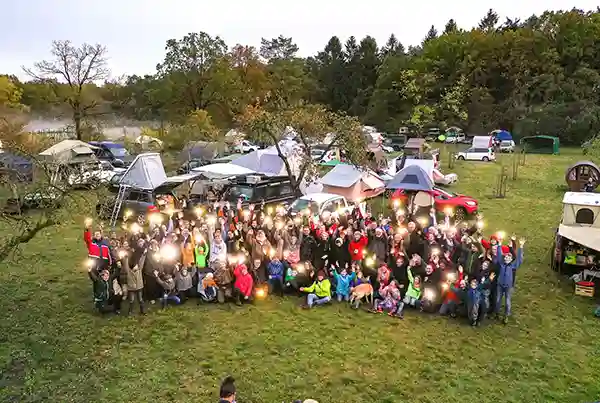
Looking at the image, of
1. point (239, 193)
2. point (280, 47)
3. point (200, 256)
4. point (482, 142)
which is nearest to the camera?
point (200, 256)

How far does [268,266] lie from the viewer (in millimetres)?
10875

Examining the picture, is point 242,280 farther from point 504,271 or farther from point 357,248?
point 504,271

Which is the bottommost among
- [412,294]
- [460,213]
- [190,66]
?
[412,294]

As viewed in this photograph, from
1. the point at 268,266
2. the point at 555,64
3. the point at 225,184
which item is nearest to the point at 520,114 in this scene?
the point at 555,64

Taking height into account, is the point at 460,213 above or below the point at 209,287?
above

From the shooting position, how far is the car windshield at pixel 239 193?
17172 mm

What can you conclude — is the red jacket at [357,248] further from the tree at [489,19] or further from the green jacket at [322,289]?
the tree at [489,19]

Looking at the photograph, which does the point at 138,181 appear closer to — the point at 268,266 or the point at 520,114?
the point at 268,266

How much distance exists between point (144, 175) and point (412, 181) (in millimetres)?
9562

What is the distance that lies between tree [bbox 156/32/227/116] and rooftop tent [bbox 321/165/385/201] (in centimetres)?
2638

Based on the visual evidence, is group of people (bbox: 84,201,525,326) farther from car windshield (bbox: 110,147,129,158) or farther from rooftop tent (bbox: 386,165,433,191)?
car windshield (bbox: 110,147,129,158)

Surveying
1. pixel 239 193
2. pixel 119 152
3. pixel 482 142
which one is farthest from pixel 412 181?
pixel 482 142

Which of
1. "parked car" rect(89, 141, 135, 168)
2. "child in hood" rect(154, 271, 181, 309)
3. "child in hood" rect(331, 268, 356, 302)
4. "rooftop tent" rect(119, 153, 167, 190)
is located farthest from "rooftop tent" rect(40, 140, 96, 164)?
"child in hood" rect(331, 268, 356, 302)

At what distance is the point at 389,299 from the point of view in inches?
397
